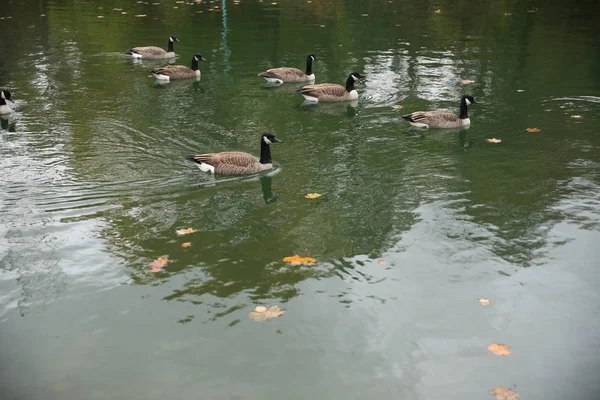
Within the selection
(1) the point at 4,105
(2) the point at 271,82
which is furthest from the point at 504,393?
(2) the point at 271,82

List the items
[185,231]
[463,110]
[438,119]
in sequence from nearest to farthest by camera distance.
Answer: [185,231] → [438,119] → [463,110]

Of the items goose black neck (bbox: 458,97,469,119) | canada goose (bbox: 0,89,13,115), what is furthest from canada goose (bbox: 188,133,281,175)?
canada goose (bbox: 0,89,13,115)

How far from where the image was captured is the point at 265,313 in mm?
Answer: 6656

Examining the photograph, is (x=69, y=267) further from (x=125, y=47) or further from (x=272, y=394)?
(x=125, y=47)

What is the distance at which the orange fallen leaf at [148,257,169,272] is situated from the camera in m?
7.54

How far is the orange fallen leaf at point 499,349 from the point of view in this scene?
602 centimetres

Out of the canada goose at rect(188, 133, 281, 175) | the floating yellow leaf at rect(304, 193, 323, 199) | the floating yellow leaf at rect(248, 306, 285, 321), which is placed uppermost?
the canada goose at rect(188, 133, 281, 175)

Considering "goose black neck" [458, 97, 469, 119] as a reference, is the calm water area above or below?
below

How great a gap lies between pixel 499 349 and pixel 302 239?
9.66 ft

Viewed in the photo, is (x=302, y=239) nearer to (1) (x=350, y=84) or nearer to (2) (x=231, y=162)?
(2) (x=231, y=162)

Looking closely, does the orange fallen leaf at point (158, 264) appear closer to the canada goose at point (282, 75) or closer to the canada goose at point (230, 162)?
the canada goose at point (230, 162)

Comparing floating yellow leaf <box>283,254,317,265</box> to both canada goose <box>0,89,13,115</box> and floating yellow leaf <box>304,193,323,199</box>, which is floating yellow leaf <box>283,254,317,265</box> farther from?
canada goose <box>0,89,13,115</box>

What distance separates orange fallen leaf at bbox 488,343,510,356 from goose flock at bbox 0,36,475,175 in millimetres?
5305

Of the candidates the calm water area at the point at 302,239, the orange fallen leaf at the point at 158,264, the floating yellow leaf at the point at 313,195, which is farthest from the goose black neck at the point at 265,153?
the orange fallen leaf at the point at 158,264
